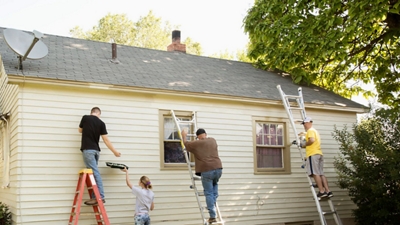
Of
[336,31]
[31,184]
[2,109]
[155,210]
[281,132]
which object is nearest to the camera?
[31,184]

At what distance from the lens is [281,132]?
1285 centimetres

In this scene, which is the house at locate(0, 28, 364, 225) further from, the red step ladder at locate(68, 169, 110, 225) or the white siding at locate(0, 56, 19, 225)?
the red step ladder at locate(68, 169, 110, 225)

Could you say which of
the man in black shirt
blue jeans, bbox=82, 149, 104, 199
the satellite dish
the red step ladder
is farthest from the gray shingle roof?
the red step ladder

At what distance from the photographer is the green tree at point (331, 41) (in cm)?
1372

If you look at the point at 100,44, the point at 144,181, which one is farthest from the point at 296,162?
the point at 100,44

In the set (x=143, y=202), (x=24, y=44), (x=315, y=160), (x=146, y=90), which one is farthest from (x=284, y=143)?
(x=24, y=44)

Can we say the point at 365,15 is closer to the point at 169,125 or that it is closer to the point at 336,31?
the point at 336,31

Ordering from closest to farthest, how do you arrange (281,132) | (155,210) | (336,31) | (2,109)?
(155,210), (2,109), (281,132), (336,31)

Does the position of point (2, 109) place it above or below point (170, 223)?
above

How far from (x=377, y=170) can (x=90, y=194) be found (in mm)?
6680

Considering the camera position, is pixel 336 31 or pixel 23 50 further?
pixel 336 31

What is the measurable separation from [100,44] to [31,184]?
557 cm

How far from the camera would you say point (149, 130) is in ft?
35.1

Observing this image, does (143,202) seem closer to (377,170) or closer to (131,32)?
(377,170)
